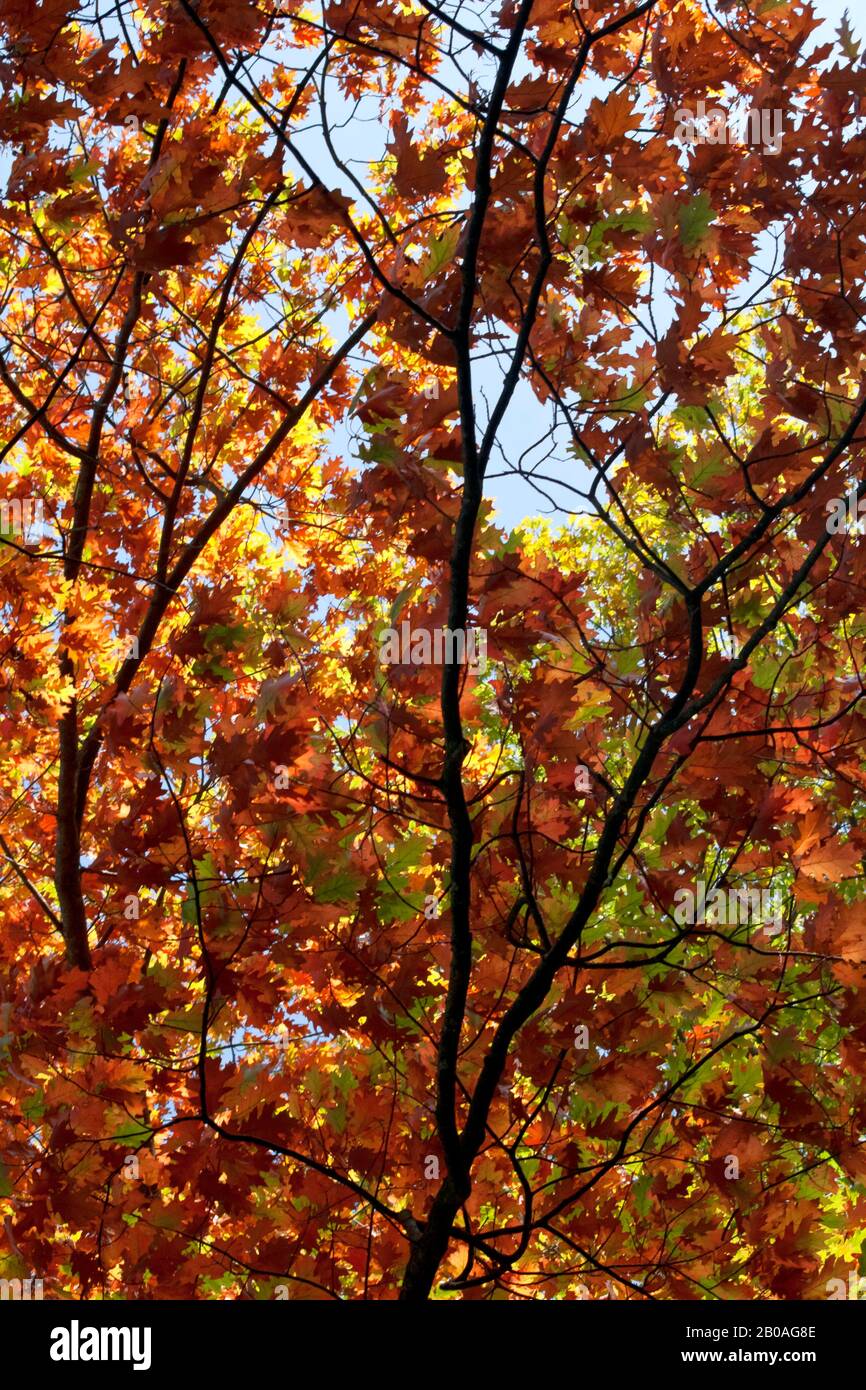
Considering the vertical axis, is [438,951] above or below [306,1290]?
above

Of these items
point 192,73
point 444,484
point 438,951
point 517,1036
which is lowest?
point 517,1036

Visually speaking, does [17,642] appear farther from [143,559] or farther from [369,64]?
[369,64]

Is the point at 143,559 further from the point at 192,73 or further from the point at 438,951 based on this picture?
the point at 438,951

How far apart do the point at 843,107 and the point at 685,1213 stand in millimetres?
3208

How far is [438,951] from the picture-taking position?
2967mm

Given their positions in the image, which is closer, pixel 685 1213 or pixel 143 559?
pixel 685 1213

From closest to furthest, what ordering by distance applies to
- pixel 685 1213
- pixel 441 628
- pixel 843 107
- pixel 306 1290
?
1. pixel 441 628
2. pixel 843 107
3. pixel 306 1290
4. pixel 685 1213

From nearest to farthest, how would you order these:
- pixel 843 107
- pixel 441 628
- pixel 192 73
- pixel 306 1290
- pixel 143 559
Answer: pixel 441 628 < pixel 843 107 < pixel 306 1290 < pixel 192 73 < pixel 143 559

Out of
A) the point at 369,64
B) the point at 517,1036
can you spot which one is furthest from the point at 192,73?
the point at 517,1036

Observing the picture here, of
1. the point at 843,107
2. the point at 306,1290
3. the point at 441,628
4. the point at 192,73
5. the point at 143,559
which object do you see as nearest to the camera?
the point at 441,628

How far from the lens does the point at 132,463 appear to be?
527 centimetres

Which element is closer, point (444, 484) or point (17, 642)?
point (444, 484)

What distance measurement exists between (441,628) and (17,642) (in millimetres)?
2507
